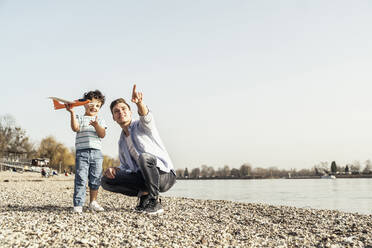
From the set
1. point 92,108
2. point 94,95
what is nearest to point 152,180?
point 92,108

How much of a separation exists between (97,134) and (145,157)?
105 centimetres

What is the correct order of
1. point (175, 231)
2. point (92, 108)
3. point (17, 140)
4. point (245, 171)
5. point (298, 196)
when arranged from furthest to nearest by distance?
point (245, 171) < point (17, 140) < point (298, 196) < point (92, 108) < point (175, 231)

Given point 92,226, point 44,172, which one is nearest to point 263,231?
point 92,226

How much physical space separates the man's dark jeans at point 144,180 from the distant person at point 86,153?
0.31 metres

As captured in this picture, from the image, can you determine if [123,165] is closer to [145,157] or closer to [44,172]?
[145,157]

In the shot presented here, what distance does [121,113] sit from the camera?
4562mm

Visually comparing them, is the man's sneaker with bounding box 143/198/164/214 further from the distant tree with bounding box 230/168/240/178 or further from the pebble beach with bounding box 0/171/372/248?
the distant tree with bounding box 230/168/240/178

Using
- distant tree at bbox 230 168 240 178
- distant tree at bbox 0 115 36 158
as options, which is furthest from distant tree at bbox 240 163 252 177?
distant tree at bbox 0 115 36 158

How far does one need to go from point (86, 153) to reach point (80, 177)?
1.19 feet

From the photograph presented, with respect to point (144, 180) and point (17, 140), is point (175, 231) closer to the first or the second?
point (144, 180)

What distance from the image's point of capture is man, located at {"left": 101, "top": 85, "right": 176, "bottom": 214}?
14.4 ft

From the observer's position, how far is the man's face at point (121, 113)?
457cm

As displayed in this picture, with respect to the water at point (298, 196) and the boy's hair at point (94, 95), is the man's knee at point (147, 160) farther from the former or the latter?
the water at point (298, 196)

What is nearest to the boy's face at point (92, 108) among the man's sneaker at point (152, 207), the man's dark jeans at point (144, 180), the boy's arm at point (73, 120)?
the boy's arm at point (73, 120)
